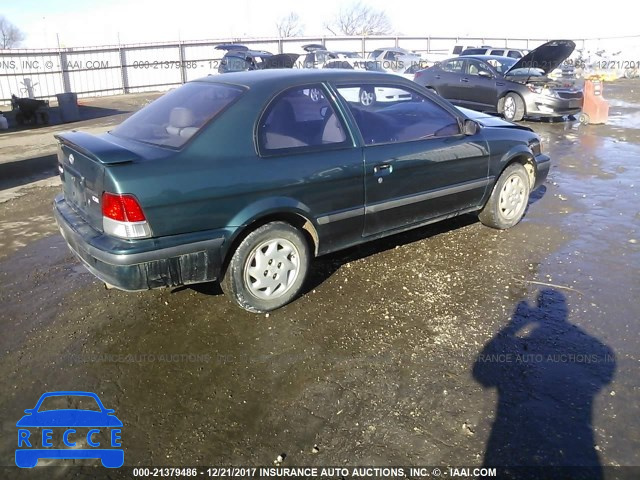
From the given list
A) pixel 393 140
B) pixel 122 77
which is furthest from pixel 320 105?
pixel 122 77

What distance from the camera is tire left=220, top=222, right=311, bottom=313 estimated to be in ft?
11.2

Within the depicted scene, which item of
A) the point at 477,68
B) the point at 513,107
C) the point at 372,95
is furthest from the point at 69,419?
the point at 477,68

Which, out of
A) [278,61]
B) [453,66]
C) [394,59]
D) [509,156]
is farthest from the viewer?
[394,59]

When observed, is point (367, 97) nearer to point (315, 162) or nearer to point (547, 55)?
point (315, 162)

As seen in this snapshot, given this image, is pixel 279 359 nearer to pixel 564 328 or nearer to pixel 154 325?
pixel 154 325

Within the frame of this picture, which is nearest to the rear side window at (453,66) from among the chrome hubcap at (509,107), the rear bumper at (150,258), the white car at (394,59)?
the chrome hubcap at (509,107)

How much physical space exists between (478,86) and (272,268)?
1095 centimetres

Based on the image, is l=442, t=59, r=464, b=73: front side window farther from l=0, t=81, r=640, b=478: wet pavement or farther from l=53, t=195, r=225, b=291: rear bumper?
l=53, t=195, r=225, b=291: rear bumper

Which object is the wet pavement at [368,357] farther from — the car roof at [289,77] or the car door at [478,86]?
the car door at [478,86]

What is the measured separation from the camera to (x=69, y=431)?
2584 millimetres

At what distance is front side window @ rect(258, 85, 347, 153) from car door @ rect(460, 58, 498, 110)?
9926 mm

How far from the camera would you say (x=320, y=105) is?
12.3 feet

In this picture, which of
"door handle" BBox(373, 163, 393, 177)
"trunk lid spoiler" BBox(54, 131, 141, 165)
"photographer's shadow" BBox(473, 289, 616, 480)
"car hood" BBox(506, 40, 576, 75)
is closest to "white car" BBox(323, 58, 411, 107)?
"door handle" BBox(373, 163, 393, 177)

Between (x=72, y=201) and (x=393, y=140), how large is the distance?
2.47 meters
